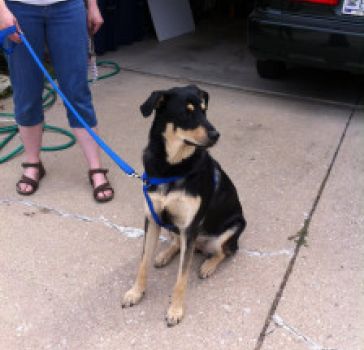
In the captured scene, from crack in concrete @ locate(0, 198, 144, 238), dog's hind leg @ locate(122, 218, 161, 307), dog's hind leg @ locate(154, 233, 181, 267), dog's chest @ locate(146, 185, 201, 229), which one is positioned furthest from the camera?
crack in concrete @ locate(0, 198, 144, 238)

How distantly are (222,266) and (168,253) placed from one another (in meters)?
0.33

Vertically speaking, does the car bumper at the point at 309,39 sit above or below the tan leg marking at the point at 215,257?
above

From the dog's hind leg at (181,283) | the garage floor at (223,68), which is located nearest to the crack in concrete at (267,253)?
the dog's hind leg at (181,283)

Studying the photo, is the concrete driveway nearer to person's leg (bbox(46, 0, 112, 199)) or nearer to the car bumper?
person's leg (bbox(46, 0, 112, 199))

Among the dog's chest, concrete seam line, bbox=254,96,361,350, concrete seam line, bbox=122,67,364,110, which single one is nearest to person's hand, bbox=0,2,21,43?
the dog's chest

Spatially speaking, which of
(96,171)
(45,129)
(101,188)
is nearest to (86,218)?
(101,188)

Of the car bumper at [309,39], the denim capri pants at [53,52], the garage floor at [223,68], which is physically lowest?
the garage floor at [223,68]

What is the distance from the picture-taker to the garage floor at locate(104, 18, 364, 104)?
5430mm

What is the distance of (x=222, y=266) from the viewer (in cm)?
281

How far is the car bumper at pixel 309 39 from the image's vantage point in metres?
4.30

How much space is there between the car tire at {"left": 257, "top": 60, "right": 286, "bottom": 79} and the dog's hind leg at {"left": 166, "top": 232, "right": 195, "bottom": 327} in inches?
141

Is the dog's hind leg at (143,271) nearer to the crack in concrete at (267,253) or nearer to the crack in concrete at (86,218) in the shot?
the crack in concrete at (86,218)

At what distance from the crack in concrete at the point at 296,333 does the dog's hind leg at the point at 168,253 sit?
0.69 meters

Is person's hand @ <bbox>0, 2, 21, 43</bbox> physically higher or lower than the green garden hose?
higher
